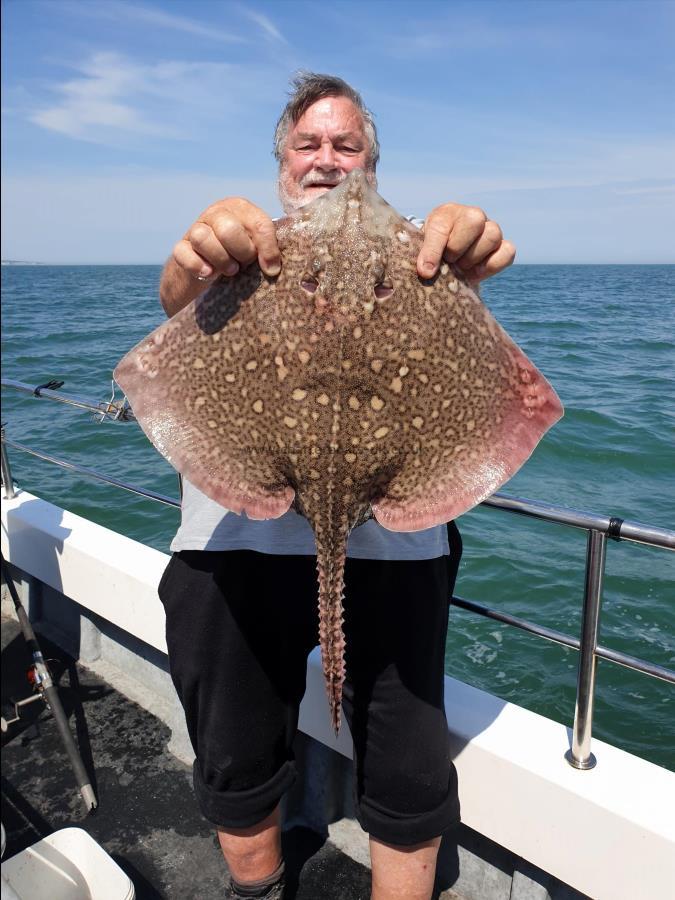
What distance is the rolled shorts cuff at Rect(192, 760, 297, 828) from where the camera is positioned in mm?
2365

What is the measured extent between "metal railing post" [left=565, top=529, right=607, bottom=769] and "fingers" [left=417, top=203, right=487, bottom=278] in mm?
1132

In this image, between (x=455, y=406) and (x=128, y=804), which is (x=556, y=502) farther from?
(x=455, y=406)

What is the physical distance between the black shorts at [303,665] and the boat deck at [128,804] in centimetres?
73

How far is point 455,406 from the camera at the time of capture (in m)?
1.73

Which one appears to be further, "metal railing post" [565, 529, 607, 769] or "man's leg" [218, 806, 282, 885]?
"man's leg" [218, 806, 282, 885]

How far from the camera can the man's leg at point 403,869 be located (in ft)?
7.57

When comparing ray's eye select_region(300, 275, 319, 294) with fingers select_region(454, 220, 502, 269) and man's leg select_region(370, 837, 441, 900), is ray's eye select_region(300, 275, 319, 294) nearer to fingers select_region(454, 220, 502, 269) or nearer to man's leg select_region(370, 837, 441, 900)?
fingers select_region(454, 220, 502, 269)

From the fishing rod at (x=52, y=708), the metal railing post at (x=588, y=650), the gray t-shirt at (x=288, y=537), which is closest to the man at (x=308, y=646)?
the gray t-shirt at (x=288, y=537)

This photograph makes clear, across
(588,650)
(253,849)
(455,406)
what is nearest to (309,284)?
(455,406)

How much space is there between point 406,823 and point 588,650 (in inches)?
32.9

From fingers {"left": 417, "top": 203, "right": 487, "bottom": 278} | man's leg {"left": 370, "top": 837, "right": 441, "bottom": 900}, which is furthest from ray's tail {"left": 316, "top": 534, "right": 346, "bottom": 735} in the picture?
man's leg {"left": 370, "top": 837, "right": 441, "bottom": 900}

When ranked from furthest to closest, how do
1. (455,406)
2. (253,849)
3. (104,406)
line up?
(104,406)
(253,849)
(455,406)

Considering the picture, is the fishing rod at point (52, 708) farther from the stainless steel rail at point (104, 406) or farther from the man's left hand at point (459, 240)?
the man's left hand at point (459, 240)

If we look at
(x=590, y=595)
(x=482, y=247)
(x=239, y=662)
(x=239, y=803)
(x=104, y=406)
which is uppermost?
(x=482, y=247)
